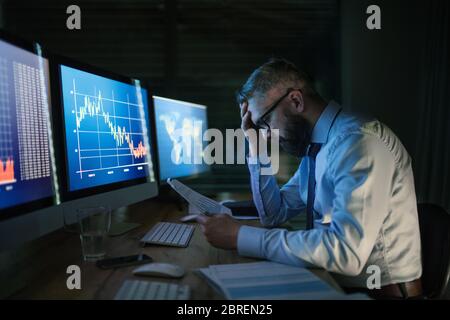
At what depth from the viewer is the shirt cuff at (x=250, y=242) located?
96 cm

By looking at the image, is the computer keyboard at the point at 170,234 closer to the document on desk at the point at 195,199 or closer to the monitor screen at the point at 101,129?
the document on desk at the point at 195,199

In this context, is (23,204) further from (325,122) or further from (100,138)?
(325,122)

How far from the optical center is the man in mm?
893

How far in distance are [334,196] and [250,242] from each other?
34 centimetres

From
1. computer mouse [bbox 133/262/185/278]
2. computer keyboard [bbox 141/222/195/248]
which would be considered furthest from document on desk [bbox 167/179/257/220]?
computer mouse [bbox 133/262/185/278]

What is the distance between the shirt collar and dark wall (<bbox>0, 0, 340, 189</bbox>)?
4.24ft

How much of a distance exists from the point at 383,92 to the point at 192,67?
1218 mm

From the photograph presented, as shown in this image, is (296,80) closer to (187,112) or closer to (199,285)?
(199,285)

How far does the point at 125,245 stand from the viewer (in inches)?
44.0

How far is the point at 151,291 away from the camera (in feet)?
2.40

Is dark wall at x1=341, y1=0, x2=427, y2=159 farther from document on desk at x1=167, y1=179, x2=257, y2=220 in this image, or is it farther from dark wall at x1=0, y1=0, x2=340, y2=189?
document on desk at x1=167, y1=179, x2=257, y2=220

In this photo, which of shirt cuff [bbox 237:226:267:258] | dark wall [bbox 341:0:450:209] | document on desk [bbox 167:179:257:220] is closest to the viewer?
shirt cuff [bbox 237:226:267:258]

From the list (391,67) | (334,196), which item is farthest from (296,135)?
(391,67)
